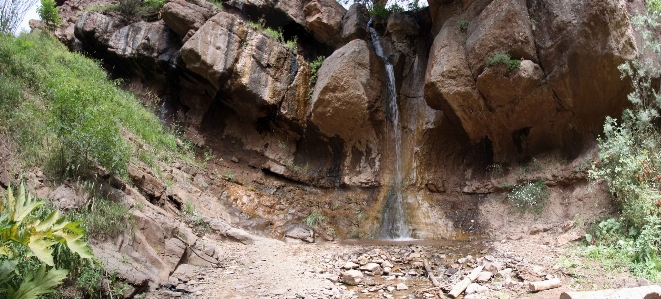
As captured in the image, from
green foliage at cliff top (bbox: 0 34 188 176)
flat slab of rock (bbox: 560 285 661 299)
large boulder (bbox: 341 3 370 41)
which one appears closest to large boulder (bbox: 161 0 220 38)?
large boulder (bbox: 341 3 370 41)

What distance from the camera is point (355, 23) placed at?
1466 cm

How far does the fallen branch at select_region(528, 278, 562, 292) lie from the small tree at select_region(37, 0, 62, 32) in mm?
17045

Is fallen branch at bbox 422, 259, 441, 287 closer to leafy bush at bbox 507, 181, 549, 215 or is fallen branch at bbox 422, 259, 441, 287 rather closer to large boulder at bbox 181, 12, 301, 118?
leafy bush at bbox 507, 181, 549, 215

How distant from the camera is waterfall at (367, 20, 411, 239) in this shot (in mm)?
11552

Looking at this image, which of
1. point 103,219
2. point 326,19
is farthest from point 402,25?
point 103,219

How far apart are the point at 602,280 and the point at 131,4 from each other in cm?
1669

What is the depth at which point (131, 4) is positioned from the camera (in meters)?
15.1

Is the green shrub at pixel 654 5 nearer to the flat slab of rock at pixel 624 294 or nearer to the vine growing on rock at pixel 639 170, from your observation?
the vine growing on rock at pixel 639 170

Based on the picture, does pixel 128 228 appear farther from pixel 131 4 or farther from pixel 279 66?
pixel 131 4

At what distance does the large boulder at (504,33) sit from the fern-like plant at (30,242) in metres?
9.79

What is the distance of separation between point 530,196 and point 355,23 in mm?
8536

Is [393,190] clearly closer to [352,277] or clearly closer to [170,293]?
[352,277]

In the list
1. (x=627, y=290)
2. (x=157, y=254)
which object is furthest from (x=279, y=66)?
(x=627, y=290)

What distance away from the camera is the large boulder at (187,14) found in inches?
520
